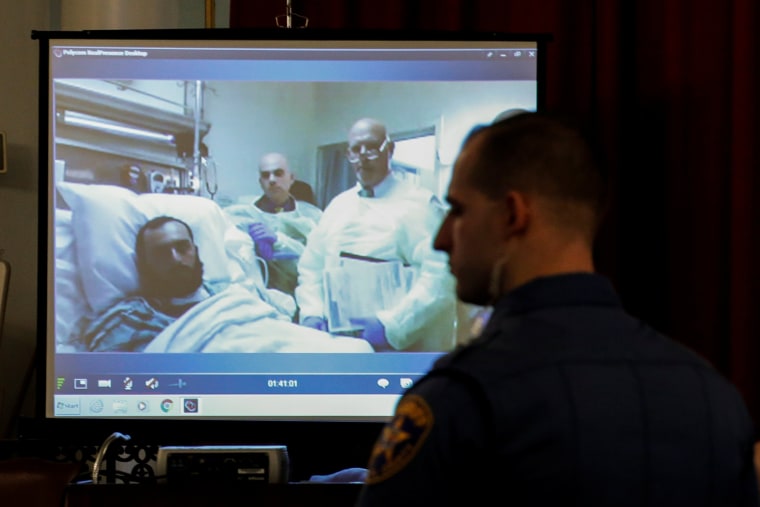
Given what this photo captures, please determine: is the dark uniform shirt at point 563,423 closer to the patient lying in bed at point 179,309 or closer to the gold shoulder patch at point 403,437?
the gold shoulder patch at point 403,437

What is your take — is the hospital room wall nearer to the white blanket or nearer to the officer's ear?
the officer's ear

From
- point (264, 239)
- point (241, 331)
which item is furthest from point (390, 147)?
point (241, 331)

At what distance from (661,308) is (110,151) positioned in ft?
4.65

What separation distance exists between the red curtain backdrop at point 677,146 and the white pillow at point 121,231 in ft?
3.07

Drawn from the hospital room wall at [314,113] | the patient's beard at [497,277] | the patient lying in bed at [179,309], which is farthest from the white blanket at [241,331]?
the patient's beard at [497,277]

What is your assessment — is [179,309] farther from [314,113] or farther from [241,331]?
[314,113]

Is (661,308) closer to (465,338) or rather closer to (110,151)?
(465,338)

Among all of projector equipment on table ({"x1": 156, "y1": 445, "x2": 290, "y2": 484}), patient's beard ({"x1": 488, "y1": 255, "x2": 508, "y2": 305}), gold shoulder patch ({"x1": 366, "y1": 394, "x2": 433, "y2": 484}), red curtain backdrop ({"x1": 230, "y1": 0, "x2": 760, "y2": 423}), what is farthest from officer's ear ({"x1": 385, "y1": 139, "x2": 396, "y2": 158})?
gold shoulder patch ({"x1": 366, "y1": 394, "x2": 433, "y2": 484})

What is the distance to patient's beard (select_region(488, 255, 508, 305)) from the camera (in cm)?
140

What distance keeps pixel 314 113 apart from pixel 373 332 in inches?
22.1

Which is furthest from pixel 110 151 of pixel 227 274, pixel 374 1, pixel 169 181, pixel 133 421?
pixel 374 1

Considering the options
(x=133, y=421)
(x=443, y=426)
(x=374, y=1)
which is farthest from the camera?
(x=374, y=1)

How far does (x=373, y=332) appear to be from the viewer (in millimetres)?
2812

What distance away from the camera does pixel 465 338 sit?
2.82m
